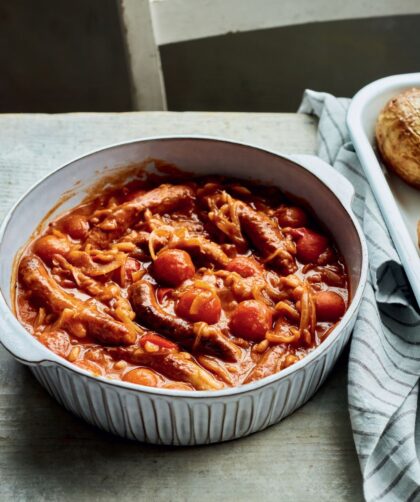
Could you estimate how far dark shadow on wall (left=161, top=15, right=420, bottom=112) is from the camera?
Result: 14.3 feet

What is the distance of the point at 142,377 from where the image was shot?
194cm

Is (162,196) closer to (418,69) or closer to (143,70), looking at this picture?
(143,70)

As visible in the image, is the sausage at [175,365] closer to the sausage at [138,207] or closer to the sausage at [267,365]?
the sausage at [267,365]

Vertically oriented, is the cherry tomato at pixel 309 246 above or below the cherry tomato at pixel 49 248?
below

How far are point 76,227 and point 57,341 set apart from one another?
1.77ft

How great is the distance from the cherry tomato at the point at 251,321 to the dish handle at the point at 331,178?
1.53 ft

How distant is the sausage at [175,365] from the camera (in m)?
1.92

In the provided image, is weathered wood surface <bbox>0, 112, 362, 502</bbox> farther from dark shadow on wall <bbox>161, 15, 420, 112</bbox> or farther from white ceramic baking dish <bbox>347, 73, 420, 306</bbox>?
dark shadow on wall <bbox>161, 15, 420, 112</bbox>

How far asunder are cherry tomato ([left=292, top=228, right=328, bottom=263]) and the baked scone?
54 centimetres

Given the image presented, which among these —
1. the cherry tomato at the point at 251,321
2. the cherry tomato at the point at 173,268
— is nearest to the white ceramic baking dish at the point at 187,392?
the cherry tomato at the point at 251,321

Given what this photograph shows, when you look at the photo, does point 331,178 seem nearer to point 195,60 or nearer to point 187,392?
point 187,392

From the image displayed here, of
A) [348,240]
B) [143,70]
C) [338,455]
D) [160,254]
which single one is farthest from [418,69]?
[338,455]

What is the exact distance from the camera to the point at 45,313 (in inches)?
84.8

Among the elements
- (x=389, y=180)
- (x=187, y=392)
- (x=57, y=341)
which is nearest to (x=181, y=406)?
(x=187, y=392)
